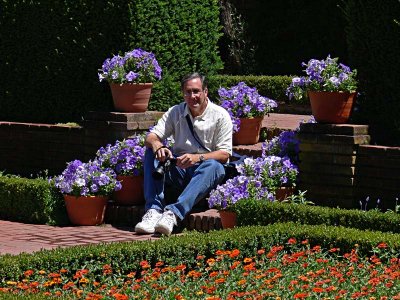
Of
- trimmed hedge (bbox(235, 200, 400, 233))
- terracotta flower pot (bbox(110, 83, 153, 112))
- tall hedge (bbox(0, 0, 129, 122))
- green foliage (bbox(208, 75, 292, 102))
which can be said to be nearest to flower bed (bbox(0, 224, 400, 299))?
trimmed hedge (bbox(235, 200, 400, 233))

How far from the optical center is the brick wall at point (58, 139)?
1073 centimetres

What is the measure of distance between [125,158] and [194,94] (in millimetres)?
977

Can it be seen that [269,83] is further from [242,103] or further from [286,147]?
[286,147]

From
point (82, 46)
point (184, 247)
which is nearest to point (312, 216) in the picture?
point (184, 247)

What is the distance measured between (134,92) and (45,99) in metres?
1.87

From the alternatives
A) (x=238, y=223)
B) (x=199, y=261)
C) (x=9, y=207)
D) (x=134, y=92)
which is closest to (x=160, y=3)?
(x=134, y=92)

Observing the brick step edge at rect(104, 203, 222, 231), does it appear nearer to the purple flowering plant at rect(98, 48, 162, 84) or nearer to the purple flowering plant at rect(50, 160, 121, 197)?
the purple flowering plant at rect(50, 160, 121, 197)

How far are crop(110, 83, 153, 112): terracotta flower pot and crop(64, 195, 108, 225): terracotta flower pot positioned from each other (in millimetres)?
1308

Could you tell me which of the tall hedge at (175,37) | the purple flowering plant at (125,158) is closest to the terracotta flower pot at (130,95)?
the tall hedge at (175,37)

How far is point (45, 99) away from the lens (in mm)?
12281

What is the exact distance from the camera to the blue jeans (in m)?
9.15

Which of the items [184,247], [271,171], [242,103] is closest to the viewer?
[184,247]

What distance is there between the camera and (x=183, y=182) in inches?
376

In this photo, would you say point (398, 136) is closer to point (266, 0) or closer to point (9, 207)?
point (9, 207)
